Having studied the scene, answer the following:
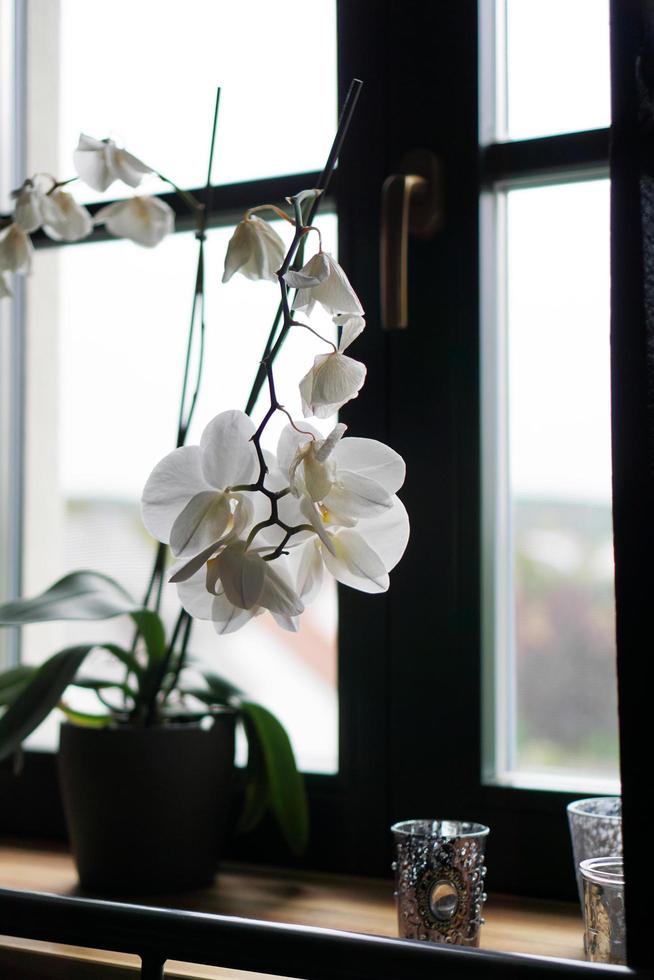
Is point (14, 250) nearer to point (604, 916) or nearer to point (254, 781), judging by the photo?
point (254, 781)

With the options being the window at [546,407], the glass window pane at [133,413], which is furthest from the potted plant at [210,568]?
the window at [546,407]

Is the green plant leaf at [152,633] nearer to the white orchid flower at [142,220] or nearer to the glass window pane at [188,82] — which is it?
the white orchid flower at [142,220]

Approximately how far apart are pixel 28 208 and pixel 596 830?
76 cm

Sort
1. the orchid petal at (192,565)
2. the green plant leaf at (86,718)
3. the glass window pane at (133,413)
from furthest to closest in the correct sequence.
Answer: the glass window pane at (133,413) < the green plant leaf at (86,718) < the orchid petal at (192,565)

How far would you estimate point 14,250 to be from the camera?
101cm

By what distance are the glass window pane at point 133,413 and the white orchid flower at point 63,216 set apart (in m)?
0.25

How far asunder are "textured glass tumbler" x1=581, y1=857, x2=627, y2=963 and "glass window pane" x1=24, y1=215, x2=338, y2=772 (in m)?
0.43

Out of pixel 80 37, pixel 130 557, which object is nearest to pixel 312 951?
pixel 130 557

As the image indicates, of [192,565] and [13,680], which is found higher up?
[192,565]

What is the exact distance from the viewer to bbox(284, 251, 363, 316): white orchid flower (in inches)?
27.2

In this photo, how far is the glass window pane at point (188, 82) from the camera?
49.1 inches

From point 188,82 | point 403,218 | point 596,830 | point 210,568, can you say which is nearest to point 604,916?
point 596,830

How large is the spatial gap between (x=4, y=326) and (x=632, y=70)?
3.25ft

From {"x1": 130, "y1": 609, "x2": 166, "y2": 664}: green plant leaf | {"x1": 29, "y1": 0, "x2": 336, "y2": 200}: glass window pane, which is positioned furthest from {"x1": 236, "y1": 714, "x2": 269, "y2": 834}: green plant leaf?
{"x1": 29, "y1": 0, "x2": 336, "y2": 200}: glass window pane
